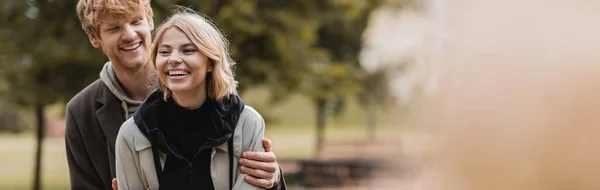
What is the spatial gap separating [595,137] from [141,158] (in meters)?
2.00

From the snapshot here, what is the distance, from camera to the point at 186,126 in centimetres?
217

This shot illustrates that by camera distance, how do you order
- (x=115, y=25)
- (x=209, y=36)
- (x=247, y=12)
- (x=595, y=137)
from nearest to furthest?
(x=209, y=36) < (x=115, y=25) < (x=595, y=137) < (x=247, y=12)

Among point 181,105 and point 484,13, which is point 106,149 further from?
point 484,13

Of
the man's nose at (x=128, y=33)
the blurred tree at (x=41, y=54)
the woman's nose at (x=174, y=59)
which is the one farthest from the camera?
the blurred tree at (x=41, y=54)

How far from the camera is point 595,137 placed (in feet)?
11.2

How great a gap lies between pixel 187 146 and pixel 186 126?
5 cm

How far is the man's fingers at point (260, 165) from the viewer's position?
2166 millimetres

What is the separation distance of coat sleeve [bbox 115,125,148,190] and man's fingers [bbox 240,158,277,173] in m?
0.26

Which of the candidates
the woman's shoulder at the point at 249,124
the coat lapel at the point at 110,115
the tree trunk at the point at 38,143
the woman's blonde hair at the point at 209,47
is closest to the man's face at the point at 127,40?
the coat lapel at the point at 110,115

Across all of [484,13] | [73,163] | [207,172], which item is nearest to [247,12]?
[484,13]

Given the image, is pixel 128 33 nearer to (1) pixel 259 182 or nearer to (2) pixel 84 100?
(2) pixel 84 100

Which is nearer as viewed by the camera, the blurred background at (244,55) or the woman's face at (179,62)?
the woman's face at (179,62)

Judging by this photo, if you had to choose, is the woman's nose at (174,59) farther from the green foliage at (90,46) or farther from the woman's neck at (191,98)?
the green foliage at (90,46)

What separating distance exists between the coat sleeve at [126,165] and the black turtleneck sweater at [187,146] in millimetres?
77
